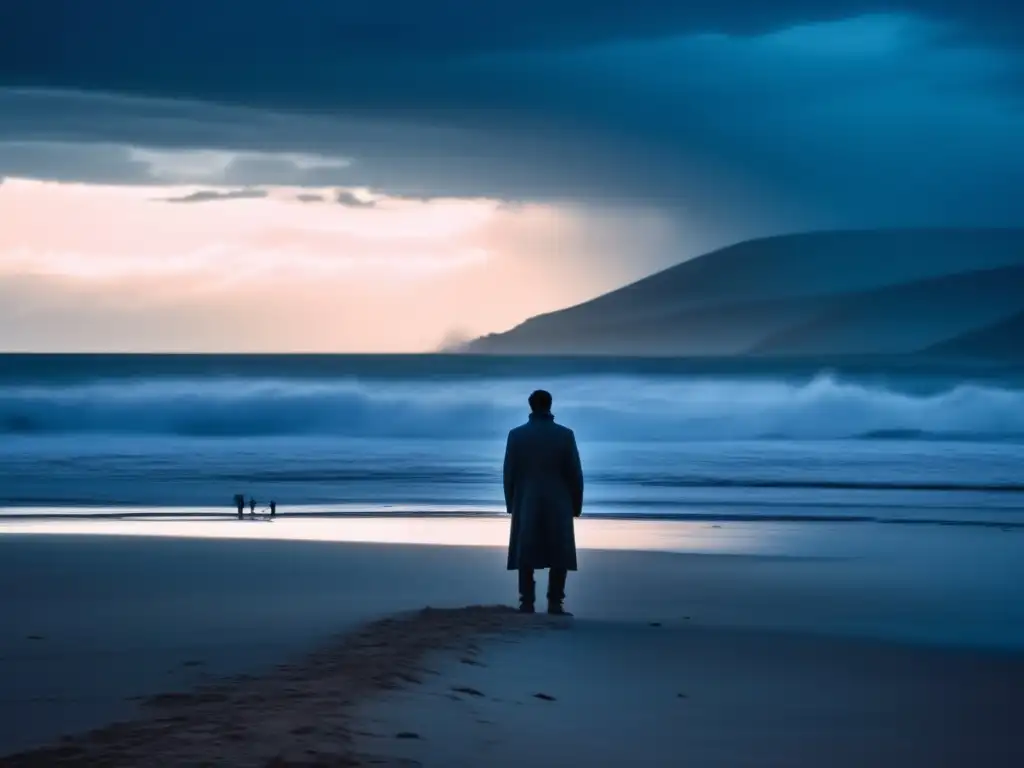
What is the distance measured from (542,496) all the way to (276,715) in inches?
176

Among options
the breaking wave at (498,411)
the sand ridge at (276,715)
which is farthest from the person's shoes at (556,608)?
the breaking wave at (498,411)

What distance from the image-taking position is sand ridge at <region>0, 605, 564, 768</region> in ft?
18.5

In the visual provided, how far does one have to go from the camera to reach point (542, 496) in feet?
35.0

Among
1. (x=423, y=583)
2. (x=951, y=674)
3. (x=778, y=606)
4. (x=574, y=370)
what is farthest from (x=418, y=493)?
(x=574, y=370)

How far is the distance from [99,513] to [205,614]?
34.1ft

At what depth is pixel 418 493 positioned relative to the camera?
24.7m

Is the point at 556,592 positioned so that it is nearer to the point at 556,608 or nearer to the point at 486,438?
the point at 556,608

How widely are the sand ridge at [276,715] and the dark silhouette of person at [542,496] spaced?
1.69 meters

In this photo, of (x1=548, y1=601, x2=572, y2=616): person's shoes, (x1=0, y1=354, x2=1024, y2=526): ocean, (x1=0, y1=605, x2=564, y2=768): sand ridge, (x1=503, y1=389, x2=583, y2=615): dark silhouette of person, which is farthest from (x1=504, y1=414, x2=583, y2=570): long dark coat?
(x1=0, y1=354, x2=1024, y2=526): ocean

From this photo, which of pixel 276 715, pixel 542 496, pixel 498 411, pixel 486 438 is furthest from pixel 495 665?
pixel 498 411

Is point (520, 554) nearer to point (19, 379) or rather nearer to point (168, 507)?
point (168, 507)

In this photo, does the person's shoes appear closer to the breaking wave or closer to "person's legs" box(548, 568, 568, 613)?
"person's legs" box(548, 568, 568, 613)

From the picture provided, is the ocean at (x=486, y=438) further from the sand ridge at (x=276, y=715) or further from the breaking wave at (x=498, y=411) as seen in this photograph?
the sand ridge at (x=276, y=715)

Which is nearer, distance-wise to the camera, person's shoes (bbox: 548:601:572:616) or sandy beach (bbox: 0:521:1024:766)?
sandy beach (bbox: 0:521:1024:766)
